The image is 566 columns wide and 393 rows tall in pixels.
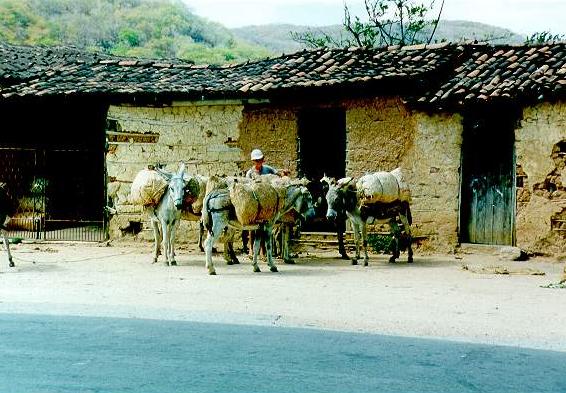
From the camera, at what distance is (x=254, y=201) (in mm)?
11391

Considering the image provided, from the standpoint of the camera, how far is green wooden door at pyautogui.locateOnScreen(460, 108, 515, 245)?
46.2 ft

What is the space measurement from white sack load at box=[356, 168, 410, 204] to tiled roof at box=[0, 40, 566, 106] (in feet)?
6.45

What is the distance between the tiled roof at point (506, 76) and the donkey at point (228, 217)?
3.55 meters

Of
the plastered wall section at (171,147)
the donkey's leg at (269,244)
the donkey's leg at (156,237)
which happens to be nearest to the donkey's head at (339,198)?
the donkey's leg at (269,244)

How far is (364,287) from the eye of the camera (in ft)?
33.8

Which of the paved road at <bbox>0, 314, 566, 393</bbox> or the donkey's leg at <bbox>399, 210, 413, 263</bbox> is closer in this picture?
the paved road at <bbox>0, 314, 566, 393</bbox>

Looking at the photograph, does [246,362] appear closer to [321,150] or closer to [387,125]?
[387,125]

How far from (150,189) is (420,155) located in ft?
17.7

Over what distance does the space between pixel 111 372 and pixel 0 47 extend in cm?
1788

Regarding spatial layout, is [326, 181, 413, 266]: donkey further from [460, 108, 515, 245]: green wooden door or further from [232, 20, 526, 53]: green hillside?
[232, 20, 526, 53]: green hillside

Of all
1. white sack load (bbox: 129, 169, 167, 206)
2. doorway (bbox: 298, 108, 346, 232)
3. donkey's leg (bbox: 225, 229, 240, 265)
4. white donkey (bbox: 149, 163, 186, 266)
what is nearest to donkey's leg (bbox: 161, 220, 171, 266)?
white donkey (bbox: 149, 163, 186, 266)

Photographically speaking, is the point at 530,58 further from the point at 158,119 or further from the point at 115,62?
the point at 115,62

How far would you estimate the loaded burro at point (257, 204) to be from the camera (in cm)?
1145

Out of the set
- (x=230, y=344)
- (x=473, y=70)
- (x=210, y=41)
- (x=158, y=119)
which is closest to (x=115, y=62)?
(x=158, y=119)
